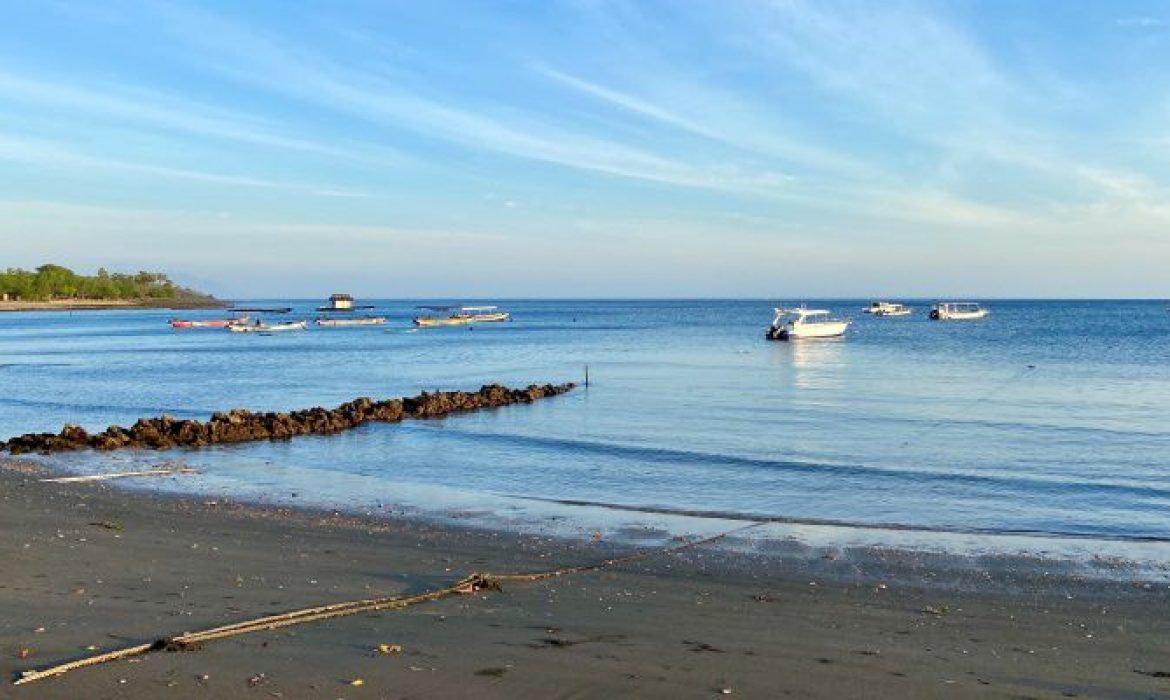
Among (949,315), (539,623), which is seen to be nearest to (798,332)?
(949,315)

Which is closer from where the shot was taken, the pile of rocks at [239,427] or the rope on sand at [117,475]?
the rope on sand at [117,475]

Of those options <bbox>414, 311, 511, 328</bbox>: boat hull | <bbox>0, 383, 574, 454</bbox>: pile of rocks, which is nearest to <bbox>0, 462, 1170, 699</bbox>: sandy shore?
<bbox>0, 383, 574, 454</bbox>: pile of rocks

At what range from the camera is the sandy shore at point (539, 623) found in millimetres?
7566

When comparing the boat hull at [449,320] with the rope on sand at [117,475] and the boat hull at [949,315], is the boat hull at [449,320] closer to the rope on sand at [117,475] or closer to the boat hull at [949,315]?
the boat hull at [949,315]

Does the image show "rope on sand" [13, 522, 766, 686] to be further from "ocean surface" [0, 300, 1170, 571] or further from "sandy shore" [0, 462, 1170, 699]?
"ocean surface" [0, 300, 1170, 571]

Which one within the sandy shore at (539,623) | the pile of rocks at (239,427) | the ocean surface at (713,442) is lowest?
the ocean surface at (713,442)

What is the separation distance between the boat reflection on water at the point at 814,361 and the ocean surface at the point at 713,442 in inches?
17.2

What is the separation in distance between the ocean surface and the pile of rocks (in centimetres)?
106

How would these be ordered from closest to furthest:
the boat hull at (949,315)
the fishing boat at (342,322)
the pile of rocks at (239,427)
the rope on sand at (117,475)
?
the rope on sand at (117,475) → the pile of rocks at (239,427) → the fishing boat at (342,322) → the boat hull at (949,315)

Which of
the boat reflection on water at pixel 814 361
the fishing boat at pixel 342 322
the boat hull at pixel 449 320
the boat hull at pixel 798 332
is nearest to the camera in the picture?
the boat reflection on water at pixel 814 361

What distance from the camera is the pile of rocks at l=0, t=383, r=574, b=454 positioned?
24.7 meters

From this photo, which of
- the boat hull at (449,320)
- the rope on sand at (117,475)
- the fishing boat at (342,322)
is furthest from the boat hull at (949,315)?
the rope on sand at (117,475)

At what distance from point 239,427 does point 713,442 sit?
12.8 meters

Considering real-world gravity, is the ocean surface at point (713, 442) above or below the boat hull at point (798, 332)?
below
